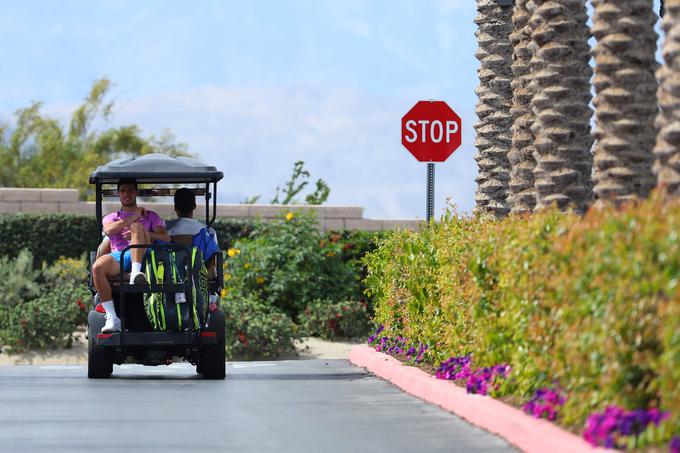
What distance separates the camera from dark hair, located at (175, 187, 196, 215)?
16.0 m

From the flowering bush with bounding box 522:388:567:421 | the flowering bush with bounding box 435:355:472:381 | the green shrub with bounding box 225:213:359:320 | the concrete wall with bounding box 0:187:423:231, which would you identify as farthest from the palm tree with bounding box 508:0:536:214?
the concrete wall with bounding box 0:187:423:231

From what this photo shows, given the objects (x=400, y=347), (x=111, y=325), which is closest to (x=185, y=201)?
(x=111, y=325)

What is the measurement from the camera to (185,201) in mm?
15969

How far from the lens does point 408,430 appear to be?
1079cm

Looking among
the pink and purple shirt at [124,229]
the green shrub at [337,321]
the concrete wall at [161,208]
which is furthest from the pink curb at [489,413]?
the concrete wall at [161,208]

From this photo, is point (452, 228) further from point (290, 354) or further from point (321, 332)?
point (321, 332)

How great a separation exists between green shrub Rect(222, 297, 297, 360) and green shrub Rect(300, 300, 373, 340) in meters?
1.75

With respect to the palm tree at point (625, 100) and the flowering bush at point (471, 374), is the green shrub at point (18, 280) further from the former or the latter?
the palm tree at point (625, 100)

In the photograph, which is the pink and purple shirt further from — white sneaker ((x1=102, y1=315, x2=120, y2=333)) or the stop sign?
the stop sign

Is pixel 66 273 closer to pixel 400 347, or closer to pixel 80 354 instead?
pixel 80 354

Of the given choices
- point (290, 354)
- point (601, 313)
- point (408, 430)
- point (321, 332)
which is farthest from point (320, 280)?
point (601, 313)

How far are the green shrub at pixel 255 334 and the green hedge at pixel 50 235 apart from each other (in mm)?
5494

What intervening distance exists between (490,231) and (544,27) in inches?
123

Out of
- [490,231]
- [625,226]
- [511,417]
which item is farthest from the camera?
[490,231]
